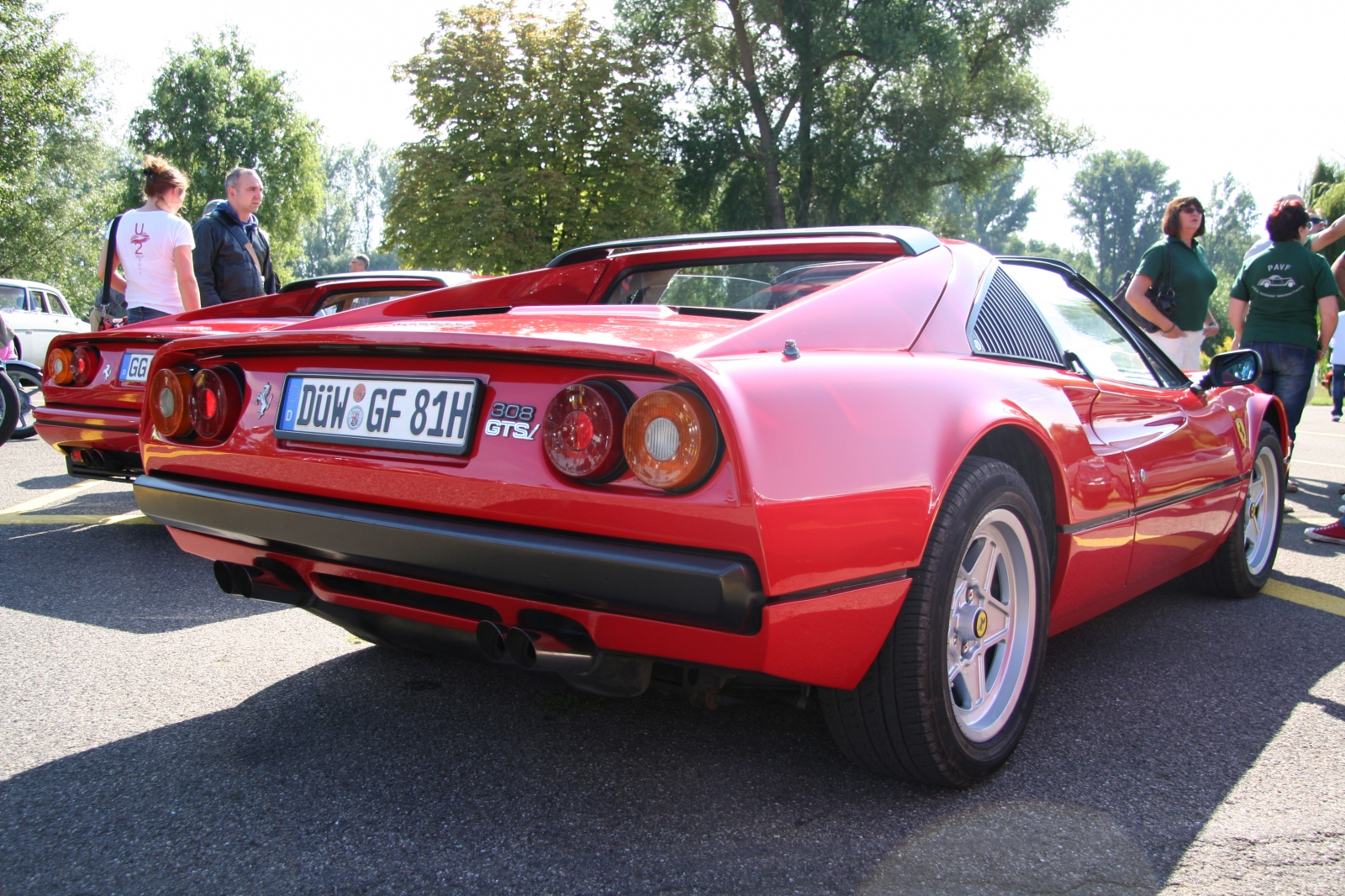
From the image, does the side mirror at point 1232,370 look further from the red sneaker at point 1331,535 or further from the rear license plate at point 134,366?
the rear license plate at point 134,366

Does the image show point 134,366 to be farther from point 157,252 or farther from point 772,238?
point 772,238

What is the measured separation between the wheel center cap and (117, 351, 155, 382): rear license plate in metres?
3.59

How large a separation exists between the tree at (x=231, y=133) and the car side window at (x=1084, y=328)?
42793 mm

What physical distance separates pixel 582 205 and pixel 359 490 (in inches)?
1015

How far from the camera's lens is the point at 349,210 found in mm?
101812

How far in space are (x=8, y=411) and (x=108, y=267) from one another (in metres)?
2.42

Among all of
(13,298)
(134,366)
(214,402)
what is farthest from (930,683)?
(13,298)

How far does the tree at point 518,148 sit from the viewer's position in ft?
84.8

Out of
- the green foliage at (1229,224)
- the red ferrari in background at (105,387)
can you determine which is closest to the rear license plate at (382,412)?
the red ferrari in background at (105,387)

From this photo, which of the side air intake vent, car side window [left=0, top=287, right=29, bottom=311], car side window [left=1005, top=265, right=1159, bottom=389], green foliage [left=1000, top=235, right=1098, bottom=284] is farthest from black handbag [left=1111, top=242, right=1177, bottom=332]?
green foliage [left=1000, top=235, right=1098, bottom=284]

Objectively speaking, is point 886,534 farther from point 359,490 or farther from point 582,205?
point 582,205

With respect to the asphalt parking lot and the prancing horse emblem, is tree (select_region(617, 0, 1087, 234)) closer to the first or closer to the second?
the asphalt parking lot

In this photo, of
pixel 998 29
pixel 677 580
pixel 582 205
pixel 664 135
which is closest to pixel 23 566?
pixel 677 580

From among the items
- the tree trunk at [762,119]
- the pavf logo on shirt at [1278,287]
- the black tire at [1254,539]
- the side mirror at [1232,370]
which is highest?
the tree trunk at [762,119]
